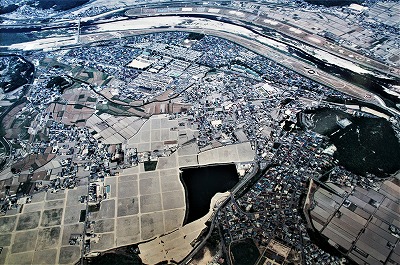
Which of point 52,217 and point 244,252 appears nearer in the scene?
point 244,252

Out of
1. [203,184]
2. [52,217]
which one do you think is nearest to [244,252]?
[203,184]

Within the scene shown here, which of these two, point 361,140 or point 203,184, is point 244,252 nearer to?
point 203,184

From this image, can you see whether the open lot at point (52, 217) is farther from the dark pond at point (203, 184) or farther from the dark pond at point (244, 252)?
the dark pond at point (244, 252)

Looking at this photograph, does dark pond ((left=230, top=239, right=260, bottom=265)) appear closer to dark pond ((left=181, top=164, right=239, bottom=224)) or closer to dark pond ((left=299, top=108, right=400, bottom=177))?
dark pond ((left=181, top=164, right=239, bottom=224))

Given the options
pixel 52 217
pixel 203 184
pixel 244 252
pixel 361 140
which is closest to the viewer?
pixel 244 252

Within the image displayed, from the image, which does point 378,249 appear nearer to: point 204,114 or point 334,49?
point 204,114

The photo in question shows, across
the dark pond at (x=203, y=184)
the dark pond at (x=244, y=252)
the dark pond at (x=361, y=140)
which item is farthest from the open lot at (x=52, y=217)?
the dark pond at (x=361, y=140)

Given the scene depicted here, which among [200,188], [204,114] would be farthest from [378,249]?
[204,114]
